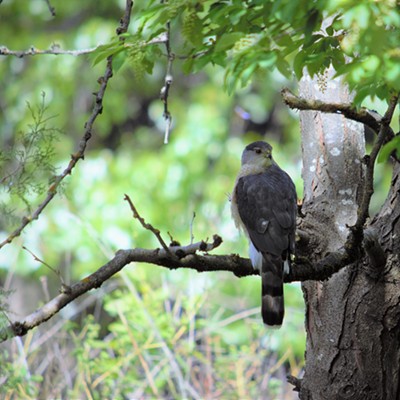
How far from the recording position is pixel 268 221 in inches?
155

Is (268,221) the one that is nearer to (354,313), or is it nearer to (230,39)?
(354,313)

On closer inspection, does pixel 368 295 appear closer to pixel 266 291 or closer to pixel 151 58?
pixel 266 291

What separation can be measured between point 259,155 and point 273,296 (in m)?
1.26

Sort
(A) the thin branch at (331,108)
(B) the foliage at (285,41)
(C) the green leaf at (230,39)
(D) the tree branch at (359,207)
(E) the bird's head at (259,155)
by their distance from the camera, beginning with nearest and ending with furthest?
(B) the foliage at (285,41)
(C) the green leaf at (230,39)
(D) the tree branch at (359,207)
(A) the thin branch at (331,108)
(E) the bird's head at (259,155)

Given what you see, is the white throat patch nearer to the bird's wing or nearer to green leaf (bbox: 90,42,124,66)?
the bird's wing

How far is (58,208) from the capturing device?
24.5 ft

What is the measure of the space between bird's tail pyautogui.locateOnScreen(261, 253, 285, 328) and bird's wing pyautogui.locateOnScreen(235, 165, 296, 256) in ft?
0.20

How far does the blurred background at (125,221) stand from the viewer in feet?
15.4

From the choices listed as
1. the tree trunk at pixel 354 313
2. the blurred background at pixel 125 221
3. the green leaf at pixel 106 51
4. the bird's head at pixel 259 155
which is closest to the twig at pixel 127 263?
the blurred background at pixel 125 221

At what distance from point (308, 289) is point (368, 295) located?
1.08ft

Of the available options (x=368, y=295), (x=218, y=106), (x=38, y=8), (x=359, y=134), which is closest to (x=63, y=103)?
(x=38, y=8)

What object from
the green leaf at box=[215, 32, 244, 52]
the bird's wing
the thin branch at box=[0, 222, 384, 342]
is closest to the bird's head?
the bird's wing

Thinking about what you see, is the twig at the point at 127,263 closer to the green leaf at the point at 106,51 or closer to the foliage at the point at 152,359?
the green leaf at the point at 106,51

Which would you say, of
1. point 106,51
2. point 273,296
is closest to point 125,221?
point 273,296
